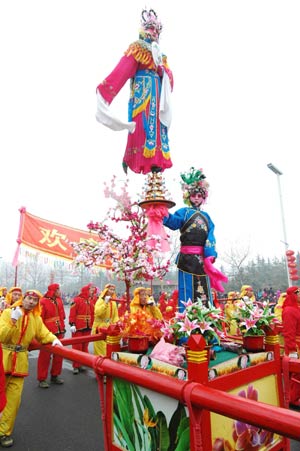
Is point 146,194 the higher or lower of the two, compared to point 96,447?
higher

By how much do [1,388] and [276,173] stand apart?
12329 mm

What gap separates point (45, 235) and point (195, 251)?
635 cm

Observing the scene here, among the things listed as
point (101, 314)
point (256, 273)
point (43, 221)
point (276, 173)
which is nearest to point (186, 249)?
point (101, 314)

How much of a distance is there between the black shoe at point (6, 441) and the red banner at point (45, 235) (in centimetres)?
473

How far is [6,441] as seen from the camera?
12.2 feet

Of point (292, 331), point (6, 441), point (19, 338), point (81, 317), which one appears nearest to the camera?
point (6, 441)

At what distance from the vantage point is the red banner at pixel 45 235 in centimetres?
865

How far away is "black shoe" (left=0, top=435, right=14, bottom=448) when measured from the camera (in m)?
3.69

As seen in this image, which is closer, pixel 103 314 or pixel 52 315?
pixel 52 315

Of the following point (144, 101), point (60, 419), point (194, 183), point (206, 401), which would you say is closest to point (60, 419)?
point (60, 419)

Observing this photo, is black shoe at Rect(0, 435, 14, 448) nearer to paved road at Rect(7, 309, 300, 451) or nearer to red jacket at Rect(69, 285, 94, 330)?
paved road at Rect(7, 309, 300, 451)

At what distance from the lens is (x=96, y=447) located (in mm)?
3637

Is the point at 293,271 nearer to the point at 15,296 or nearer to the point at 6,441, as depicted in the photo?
the point at 15,296

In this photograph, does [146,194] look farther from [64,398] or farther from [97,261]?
[64,398]
